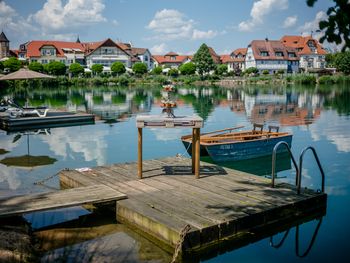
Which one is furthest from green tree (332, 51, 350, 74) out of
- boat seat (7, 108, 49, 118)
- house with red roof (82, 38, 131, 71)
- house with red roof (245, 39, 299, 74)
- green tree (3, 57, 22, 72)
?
boat seat (7, 108, 49, 118)

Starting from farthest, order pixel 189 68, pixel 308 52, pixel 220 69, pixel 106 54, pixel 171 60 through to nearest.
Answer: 1. pixel 171 60
2. pixel 308 52
3. pixel 220 69
4. pixel 106 54
5. pixel 189 68

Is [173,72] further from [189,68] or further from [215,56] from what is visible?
[215,56]

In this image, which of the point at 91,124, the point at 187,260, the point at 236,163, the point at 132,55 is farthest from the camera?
the point at 132,55

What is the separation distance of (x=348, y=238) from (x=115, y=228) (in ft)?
16.8

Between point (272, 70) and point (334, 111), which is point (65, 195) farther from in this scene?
point (272, 70)

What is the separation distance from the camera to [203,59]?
111 metres


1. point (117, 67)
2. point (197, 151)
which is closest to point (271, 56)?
point (117, 67)

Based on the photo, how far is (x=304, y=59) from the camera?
126m

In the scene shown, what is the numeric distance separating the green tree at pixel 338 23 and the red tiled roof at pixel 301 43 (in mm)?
127038

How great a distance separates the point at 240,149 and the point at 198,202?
27.7ft

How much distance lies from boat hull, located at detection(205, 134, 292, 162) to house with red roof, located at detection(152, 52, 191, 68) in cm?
12767

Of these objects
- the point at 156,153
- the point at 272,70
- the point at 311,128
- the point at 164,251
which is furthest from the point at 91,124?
the point at 272,70

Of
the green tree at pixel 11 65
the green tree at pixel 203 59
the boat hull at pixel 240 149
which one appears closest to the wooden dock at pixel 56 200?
the boat hull at pixel 240 149

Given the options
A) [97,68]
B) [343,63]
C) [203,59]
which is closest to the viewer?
[343,63]
